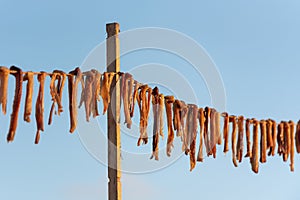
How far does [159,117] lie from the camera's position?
4.60 metres

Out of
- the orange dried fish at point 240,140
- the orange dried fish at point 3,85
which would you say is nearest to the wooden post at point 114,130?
the orange dried fish at point 3,85

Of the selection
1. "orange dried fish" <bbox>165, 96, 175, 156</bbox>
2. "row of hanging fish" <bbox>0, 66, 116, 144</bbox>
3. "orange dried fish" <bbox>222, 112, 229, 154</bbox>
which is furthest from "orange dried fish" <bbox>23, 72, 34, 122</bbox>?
"orange dried fish" <bbox>222, 112, 229, 154</bbox>

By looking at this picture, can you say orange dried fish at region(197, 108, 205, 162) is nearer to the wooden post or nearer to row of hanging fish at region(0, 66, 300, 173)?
row of hanging fish at region(0, 66, 300, 173)

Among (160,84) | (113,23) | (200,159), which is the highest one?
(113,23)

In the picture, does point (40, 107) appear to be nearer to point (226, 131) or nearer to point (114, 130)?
point (114, 130)

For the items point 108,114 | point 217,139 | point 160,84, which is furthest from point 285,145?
point 108,114

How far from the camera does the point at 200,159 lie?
488cm

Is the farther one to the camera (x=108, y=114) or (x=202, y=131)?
(x=202, y=131)

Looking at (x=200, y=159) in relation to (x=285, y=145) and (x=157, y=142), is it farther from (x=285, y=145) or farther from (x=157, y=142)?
(x=285, y=145)

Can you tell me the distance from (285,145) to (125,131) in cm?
163

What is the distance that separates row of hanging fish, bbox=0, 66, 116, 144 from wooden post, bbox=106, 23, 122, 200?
0.18 m

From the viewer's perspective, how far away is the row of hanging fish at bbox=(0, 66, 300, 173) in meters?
3.86

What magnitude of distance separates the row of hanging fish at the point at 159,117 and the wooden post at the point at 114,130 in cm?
11

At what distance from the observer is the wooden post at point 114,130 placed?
443 centimetres
